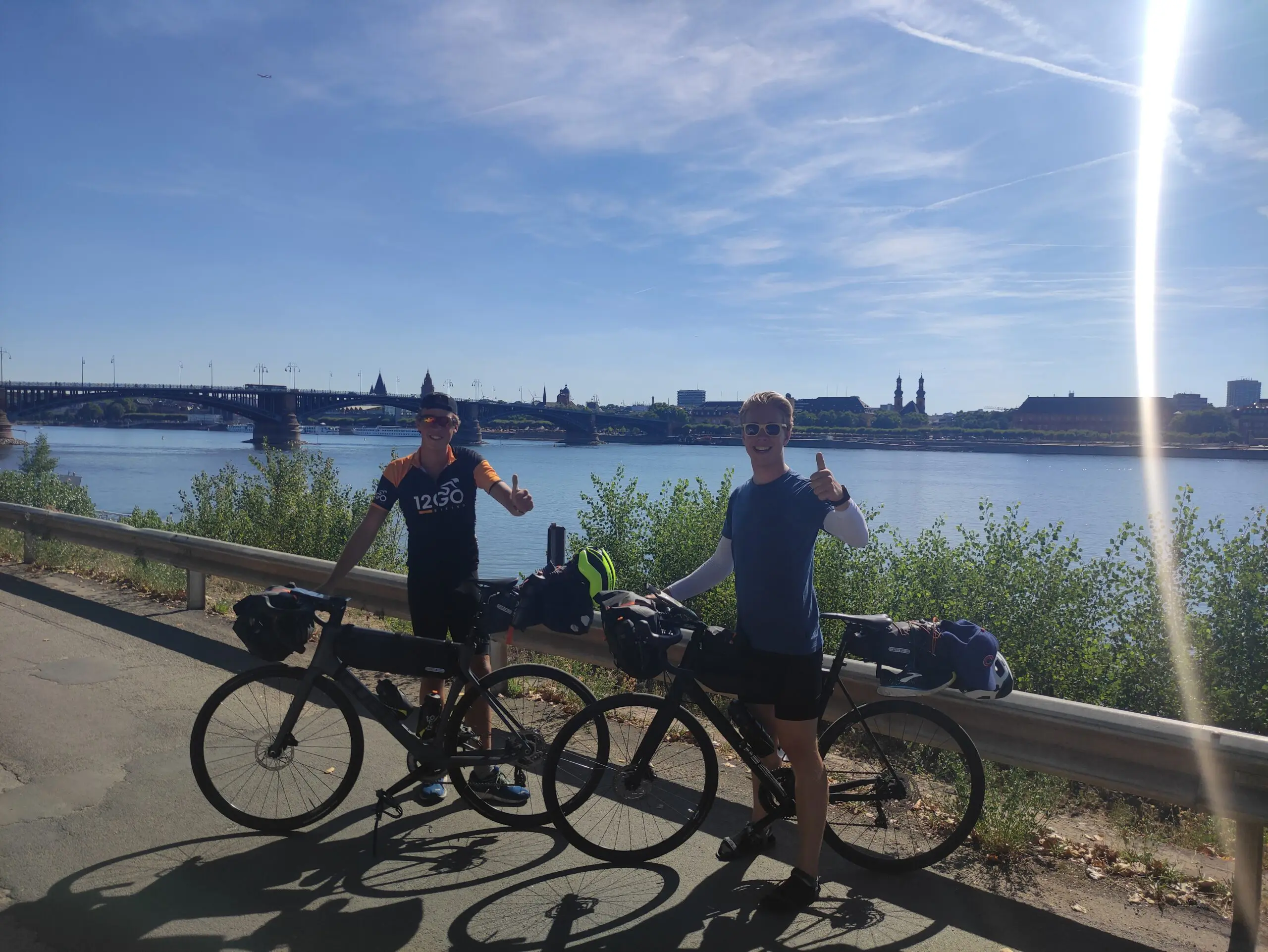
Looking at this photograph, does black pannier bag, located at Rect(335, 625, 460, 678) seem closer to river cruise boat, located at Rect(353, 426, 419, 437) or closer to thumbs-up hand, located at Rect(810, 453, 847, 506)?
thumbs-up hand, located at Rect(810, 453, 847, 506)

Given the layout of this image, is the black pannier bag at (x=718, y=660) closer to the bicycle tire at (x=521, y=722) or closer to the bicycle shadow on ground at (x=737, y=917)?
the bicycle tire at (x=521, y=722)

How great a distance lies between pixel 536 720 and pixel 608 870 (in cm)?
105

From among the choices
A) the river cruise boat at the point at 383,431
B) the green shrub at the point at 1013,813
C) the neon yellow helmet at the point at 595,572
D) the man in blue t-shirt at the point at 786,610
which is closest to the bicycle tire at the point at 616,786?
the man in blue t-shirt at the point at 786,610

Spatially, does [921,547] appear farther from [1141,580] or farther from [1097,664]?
[1097,664]

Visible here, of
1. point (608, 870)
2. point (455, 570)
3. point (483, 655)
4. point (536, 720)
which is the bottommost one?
point (608, 870)

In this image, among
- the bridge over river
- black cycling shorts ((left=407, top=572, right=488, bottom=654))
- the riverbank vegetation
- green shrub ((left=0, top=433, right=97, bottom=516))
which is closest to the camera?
black cycling shorts ((left=407, top=572, right=488, bottom=654))

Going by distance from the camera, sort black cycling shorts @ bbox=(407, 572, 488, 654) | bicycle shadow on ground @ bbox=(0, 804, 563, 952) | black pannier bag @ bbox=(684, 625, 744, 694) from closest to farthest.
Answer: bicycle shadow on ground @ bbox=(0, 804, 563, 952), black pannier bag @ bbox=(684, 625, 744, 694), black cycling shorts @ bbox=(407, 572, 488, 654)

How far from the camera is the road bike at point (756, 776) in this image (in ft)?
12.4

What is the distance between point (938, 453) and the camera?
264 feet

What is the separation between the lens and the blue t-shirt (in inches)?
137

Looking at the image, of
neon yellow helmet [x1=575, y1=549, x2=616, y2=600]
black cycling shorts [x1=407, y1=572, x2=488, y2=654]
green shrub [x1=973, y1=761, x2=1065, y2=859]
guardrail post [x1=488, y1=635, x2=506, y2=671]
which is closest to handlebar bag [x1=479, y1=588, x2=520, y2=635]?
black cycling shorts [x1=407, y1=572, x2=488, y2=654]

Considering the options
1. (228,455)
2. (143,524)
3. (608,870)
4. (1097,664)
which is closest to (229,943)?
(608,870)

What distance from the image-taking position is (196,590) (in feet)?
28.8

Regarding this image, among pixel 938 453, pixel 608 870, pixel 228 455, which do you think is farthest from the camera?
pixel 938 453
